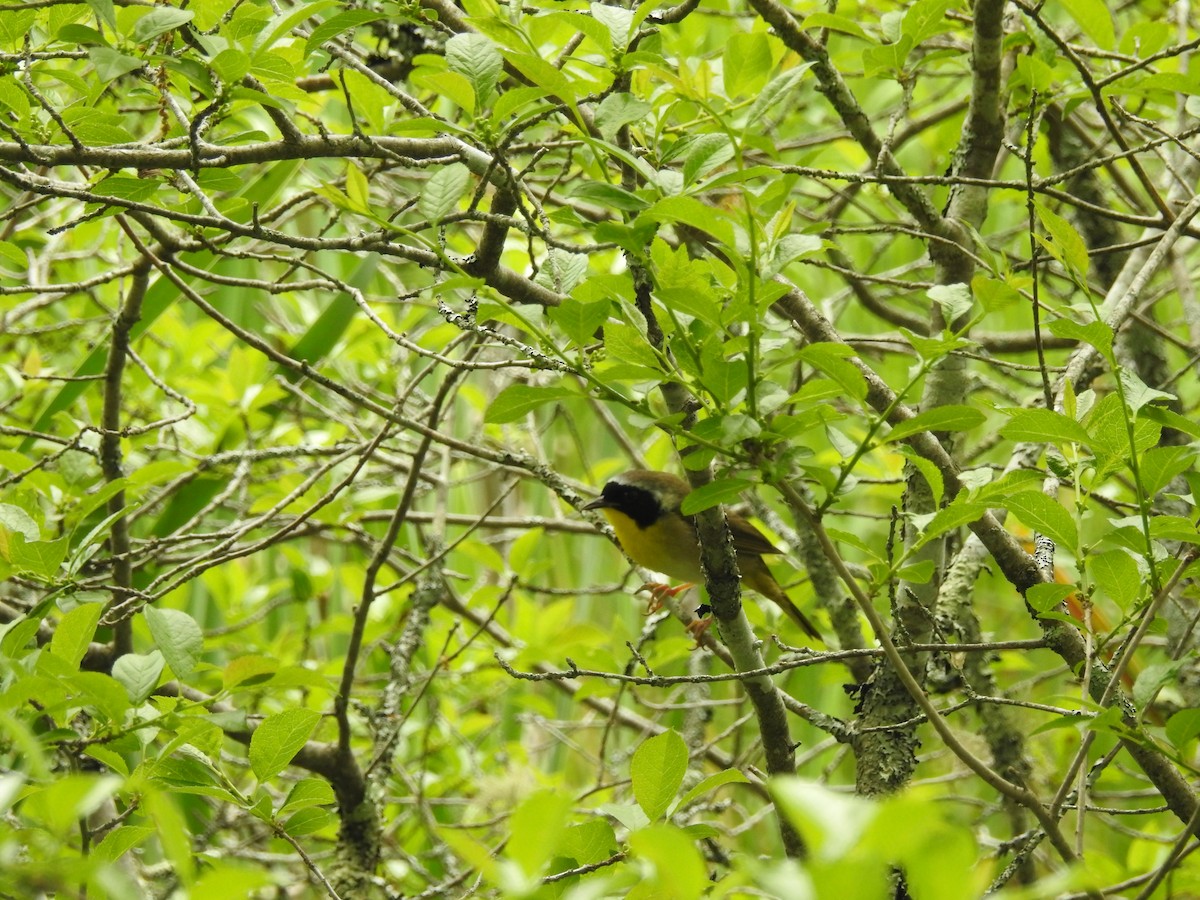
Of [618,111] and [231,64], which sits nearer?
[618,111]

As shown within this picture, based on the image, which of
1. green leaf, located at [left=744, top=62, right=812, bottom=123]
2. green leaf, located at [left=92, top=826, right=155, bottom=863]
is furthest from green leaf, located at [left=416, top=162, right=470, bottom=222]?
green leaf, located at [left=92, top=826, right=155, bottom=863]

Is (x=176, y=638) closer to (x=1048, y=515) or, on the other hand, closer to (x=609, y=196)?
(x=609, y=196)

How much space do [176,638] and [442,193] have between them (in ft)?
2.46

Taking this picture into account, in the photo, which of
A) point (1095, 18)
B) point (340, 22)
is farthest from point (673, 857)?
point (1095, 18)

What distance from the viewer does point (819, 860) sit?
708 millimetres

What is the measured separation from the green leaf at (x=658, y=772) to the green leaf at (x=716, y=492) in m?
0.29

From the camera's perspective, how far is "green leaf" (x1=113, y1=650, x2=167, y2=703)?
159cm

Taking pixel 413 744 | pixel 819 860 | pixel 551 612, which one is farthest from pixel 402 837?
pixel 819 860

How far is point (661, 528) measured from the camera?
3.81 m

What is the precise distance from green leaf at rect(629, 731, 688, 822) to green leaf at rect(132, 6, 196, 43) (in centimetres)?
113

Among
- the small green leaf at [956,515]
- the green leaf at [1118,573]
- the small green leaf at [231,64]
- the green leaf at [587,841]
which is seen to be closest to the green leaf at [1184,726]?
the green leaf at [1118,573]

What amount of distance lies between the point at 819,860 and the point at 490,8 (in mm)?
1333

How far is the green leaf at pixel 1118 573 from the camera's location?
162 centimetres

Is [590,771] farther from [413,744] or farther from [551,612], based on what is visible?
[551,612]
